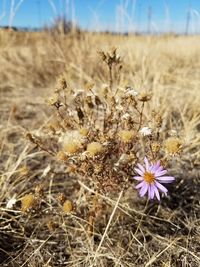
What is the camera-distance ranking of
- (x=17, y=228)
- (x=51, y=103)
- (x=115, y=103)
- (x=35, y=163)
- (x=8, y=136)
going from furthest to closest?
(x=8, y=136)
(x=35, y=163)
(x=17, y=228)
(x=115, y=103)
(x=51, y=103)

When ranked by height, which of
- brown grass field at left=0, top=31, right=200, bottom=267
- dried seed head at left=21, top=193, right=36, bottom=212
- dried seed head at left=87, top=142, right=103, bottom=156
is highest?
dried seed head at left=87, top=142, right=103, bottom=156

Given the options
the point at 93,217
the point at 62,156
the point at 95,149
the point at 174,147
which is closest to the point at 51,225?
the point at 93,217

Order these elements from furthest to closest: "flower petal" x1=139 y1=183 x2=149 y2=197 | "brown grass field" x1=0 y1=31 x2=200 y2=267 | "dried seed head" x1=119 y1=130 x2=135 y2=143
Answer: "brown grass field" x1=0 y1=31 x2=200 y2=267, "dried seed head" x1=119 y1=130 x2=135 y2=143, "flower petal" x1=139 y1=183 x2=149 y2=197

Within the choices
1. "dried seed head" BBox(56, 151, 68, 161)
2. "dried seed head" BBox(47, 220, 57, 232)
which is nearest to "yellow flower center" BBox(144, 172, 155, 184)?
"dried seed head" BBox(56, 151, 68, 161)

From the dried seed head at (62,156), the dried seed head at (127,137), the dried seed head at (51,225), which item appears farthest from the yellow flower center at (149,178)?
the dried seed head at (51,225)

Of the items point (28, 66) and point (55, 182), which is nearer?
point (55, 182)

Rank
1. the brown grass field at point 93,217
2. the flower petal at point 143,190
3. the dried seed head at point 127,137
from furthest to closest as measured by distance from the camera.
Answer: the brown grass field at point 93,217, the dried seed head at point 127,137, the flower petal at point 143,190

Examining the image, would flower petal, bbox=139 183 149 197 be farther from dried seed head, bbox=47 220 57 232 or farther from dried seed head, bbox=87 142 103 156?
dried seed head, bbox=47 220 57 232

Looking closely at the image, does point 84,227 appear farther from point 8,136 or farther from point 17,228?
point 8,136

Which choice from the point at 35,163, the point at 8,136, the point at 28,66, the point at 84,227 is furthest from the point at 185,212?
the point at 28,66

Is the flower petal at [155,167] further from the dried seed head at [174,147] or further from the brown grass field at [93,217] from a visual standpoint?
the brown grass field at [93,217]

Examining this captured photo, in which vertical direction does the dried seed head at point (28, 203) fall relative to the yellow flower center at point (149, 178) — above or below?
below
